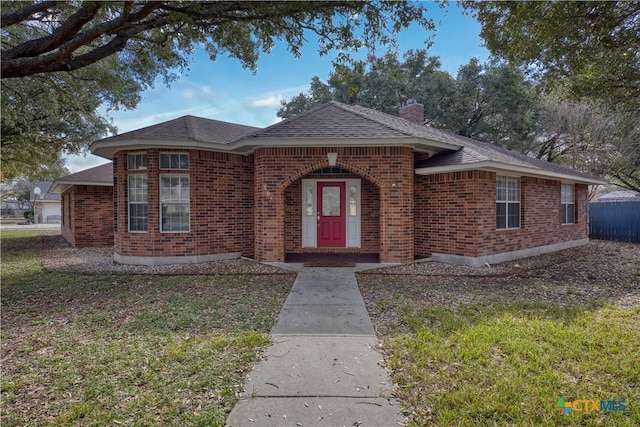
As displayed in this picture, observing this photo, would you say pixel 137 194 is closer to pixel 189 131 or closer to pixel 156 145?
pixel 156 145

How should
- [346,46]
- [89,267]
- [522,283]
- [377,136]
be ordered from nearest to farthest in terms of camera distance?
[346,46]
[522,283]
[377,136]
[89,267]

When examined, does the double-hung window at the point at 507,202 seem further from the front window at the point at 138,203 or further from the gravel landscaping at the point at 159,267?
the front window at the point at 138,203

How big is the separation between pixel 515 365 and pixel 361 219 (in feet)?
22.5

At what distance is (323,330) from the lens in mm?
4266

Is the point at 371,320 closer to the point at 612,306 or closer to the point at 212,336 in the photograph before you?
the point at 212,336

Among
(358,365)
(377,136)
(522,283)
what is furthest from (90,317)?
(522,283)

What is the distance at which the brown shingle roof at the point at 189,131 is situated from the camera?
8586mm

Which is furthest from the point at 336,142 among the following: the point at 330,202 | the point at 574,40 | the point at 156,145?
the point at 574,40

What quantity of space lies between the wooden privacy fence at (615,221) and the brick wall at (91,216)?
22475 mm

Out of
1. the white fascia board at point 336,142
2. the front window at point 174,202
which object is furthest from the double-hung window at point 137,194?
the white fascia board at point 336,142

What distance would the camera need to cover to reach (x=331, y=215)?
10078mm

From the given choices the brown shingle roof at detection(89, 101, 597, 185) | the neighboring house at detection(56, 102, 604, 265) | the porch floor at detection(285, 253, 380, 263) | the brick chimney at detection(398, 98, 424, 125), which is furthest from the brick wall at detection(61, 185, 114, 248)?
the brick chimney at detection(398, 98, 424, 125)

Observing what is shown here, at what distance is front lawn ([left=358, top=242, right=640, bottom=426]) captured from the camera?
261cm

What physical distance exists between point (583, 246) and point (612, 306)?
934cm
